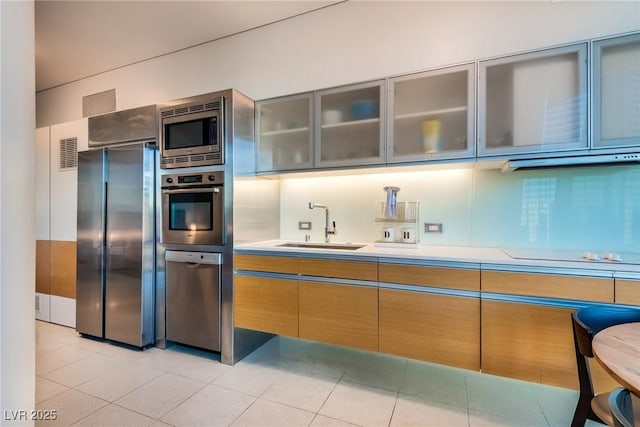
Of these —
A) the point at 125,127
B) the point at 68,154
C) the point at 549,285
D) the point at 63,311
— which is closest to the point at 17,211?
the point at 125,127

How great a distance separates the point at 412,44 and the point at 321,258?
1899 millimetres

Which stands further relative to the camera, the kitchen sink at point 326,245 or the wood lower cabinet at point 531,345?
the kitchen sink at point 326,245

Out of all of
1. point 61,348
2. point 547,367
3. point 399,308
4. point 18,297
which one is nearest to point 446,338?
point 399,308

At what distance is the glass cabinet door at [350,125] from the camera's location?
2.26 m

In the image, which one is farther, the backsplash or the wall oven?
the wall oven

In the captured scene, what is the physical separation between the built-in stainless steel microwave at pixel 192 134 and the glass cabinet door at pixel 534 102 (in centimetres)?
201

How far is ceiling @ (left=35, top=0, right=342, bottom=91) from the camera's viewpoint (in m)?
2.61

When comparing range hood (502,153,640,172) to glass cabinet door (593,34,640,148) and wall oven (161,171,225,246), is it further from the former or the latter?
wall oven (161,171,225,246)

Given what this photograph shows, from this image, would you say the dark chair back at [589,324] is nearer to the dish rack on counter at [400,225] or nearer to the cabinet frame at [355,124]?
the dish rack on counter at [400,225]

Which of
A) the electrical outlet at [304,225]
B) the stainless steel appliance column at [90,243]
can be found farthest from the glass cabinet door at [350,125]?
the stainless steel appliance column at [90,243]

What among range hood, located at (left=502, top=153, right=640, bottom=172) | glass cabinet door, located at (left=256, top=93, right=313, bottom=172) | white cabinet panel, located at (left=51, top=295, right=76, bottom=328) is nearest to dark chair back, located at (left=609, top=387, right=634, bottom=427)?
range hood, located at (left=502, top=153, right=640, bottom=172)

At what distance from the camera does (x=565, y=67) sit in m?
1.81

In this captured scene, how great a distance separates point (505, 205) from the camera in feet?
7.16

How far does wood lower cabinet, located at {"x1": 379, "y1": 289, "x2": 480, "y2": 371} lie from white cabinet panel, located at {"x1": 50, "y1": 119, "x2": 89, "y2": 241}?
3431mm
